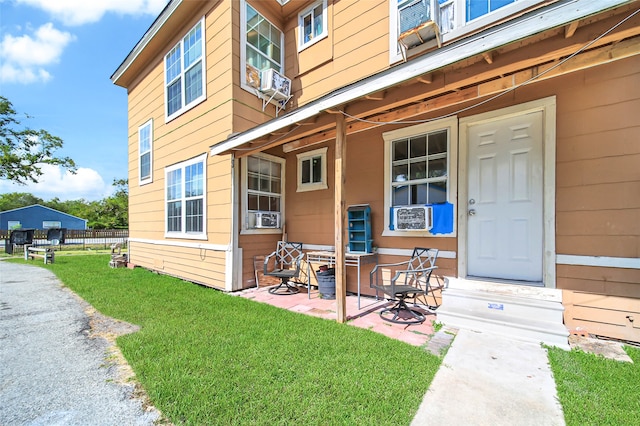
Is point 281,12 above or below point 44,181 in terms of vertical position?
above

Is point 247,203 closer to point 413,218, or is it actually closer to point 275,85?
point 275,85

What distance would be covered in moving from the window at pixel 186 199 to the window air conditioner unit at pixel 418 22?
410 cm

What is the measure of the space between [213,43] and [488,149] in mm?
5189

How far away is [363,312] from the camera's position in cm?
357

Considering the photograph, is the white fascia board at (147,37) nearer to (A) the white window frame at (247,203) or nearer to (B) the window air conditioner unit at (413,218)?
(A) the white window frame at (247,203)

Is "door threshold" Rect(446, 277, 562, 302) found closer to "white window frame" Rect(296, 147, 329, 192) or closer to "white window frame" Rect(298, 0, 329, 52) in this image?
"white window frame" Rect(296, 147, 329, 192)

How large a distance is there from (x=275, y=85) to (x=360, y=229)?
3.26 metres

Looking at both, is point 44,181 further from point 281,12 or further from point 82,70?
point 281,12

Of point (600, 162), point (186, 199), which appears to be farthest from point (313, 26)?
A: point (600, 162)

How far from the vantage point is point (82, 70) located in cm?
958

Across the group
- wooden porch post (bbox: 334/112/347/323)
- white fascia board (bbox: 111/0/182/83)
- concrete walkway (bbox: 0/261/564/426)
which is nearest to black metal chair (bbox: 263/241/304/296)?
wooden porch post (bbox: 334/112/347/323)

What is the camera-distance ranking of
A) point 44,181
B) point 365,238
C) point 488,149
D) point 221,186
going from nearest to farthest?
point 488,149 → point 365,238 → point 221,186 → point 44,181

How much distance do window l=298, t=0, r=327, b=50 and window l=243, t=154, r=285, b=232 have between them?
7.97 feet

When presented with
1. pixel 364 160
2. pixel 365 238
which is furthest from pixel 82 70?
pixel 365 238
